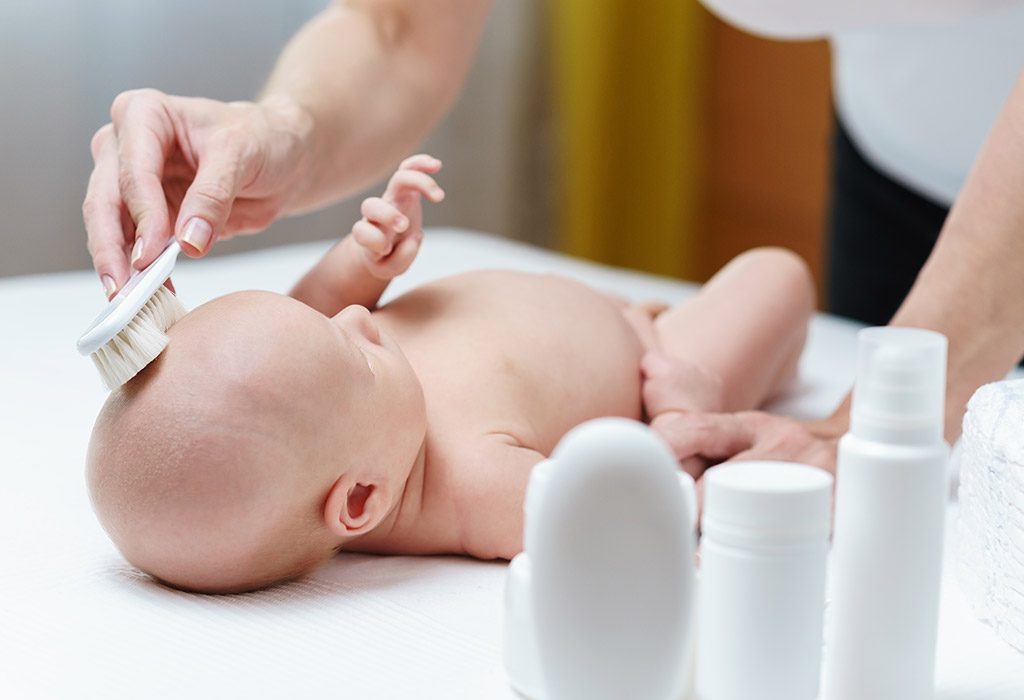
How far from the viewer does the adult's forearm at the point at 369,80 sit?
1328 mm

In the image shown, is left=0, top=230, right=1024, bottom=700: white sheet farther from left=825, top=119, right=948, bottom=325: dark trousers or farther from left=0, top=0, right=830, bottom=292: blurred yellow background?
left=0, top=0, right=830, bottom=292: blurred yellow background

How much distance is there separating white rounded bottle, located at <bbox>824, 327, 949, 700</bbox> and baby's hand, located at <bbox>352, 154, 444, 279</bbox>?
1.67 ft

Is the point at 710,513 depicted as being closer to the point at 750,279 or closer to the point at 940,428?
the point at 940,428

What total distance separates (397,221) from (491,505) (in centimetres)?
27

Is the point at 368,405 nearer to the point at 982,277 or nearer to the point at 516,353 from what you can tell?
the point at 516,353

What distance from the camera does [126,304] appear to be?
0.85 meters

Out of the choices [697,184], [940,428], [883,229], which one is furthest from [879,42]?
[697,184]

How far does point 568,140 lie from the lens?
2.86 meters

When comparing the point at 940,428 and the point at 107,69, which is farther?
the point at 107,69

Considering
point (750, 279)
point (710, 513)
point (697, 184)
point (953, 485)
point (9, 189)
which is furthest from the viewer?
point (697, 184)

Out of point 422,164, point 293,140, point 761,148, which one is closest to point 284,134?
point 293,140

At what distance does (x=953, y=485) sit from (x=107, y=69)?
1654mm

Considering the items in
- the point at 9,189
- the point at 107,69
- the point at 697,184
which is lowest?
the point at 697,184

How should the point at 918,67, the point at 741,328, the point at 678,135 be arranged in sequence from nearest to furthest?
the point at 741,328 < the point at 918,67 < the point at 678,135
